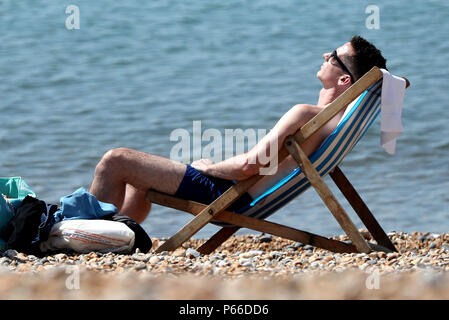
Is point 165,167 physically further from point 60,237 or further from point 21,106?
point 21,106

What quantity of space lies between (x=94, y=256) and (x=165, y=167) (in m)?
0.80

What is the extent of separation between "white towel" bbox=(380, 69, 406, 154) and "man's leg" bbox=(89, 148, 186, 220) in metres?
1.23

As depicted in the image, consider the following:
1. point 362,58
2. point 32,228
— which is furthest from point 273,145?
point 32,228

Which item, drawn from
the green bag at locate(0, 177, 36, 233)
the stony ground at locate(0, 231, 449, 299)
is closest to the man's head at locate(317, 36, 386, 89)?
the stony ground at locate(0, 231, 449, 299)

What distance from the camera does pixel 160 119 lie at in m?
9.61

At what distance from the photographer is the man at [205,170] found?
479 cm

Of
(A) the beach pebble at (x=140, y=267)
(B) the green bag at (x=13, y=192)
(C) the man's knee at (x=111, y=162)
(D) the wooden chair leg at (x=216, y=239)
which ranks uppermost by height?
(C) the man's knee at (x=111, y=162)

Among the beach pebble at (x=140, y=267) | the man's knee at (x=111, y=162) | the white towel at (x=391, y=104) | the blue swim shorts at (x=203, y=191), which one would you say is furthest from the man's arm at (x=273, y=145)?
the beach pebble at (x=140, y=267)

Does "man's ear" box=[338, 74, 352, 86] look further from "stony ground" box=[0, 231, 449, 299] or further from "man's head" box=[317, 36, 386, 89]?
"stony ground" box=[0, 231, 449, 299]

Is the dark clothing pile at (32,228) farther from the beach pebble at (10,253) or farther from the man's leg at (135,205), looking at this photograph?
the man's leg at (135,205)

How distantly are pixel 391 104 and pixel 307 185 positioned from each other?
0.68 meters

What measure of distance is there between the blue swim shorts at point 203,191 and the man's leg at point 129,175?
4 centimetres

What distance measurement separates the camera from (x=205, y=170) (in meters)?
4.97

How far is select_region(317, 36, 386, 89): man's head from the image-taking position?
490 cm
